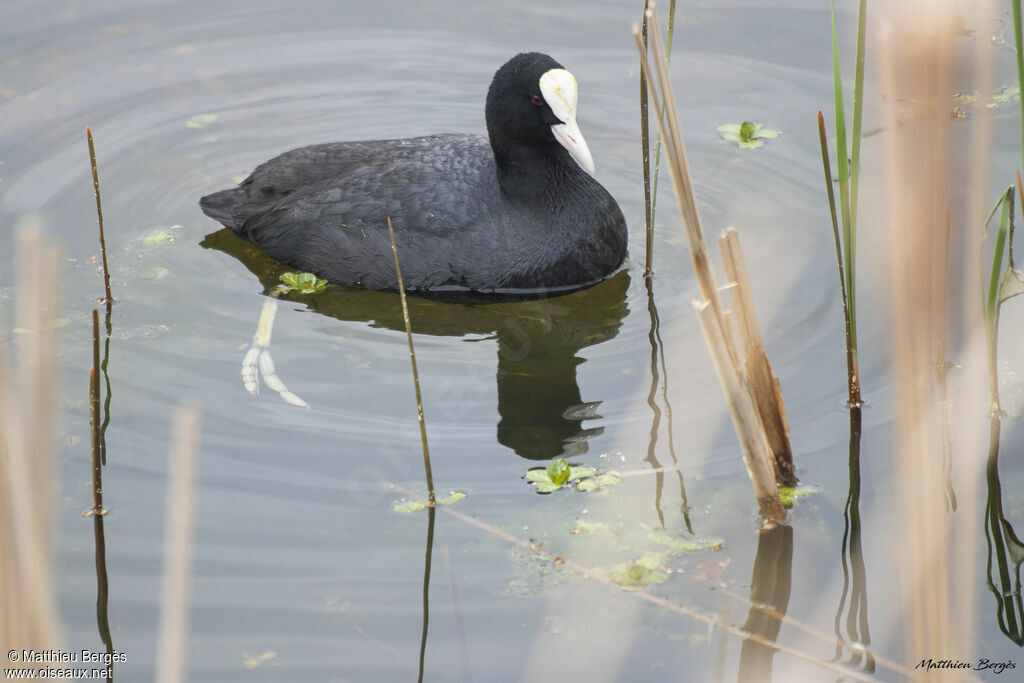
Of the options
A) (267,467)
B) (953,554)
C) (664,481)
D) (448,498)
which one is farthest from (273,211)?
(953,554)

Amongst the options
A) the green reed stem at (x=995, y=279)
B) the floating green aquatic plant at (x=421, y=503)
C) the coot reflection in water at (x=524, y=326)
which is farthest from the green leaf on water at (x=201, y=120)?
the green reed stem at (x=995, y=279)

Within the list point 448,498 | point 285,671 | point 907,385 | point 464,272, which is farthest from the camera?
point 464,272

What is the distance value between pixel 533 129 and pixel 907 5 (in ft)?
9.09

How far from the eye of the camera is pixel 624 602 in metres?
2.86

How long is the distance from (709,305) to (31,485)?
1.45 meters

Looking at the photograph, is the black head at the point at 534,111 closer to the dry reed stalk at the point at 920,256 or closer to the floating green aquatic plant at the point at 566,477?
the floating green aquatic plant at the point at 566,477

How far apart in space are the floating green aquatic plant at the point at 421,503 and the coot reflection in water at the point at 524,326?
0.37m

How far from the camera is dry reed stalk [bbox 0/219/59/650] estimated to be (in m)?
1.63

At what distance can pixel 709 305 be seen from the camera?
2.48m

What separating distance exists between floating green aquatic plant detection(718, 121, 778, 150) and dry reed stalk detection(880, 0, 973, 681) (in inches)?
122

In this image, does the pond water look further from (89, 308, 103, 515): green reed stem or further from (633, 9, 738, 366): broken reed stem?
(633, 9, 738, 366): broken reed stem

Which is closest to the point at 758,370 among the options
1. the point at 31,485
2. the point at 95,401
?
the point at 95,401

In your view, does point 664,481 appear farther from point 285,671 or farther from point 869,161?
point 869,161

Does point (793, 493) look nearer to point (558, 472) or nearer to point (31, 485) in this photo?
point (558, 472)
